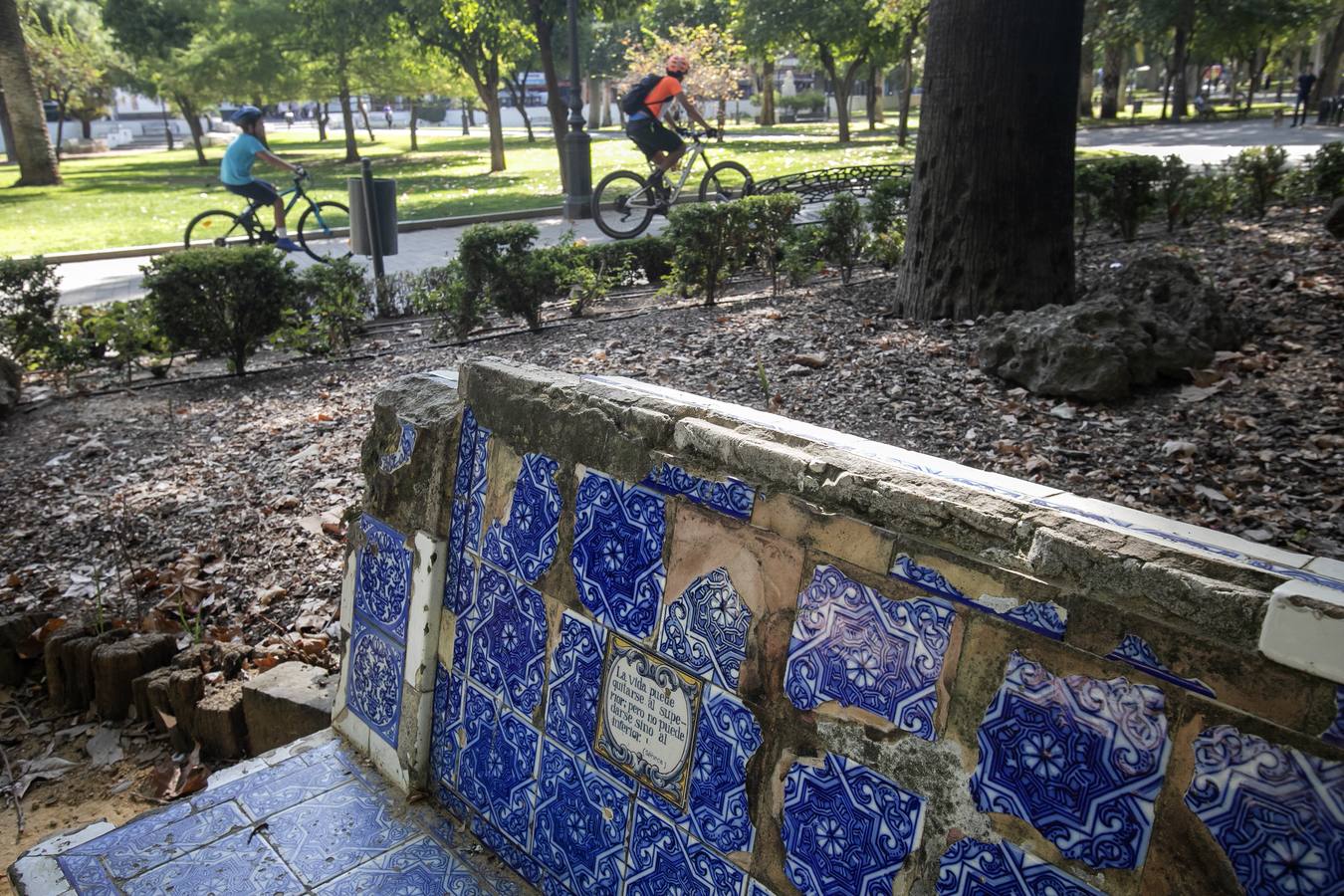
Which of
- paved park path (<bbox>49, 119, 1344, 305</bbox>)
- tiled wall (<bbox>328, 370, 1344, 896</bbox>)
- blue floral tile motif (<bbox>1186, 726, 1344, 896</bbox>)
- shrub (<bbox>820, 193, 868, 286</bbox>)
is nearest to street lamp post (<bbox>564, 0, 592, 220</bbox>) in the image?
paved park path (<bbox>49, 119, 1344, 305</bbox>)

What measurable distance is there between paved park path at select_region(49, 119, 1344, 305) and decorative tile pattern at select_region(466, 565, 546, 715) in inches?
386

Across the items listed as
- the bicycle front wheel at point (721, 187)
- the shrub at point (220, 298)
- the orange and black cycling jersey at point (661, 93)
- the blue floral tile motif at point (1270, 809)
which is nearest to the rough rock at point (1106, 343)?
the blue floral tile motif at point (1270, 809)

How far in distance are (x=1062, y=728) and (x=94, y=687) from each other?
4.07 metres

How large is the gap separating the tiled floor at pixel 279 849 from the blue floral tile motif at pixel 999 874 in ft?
4.14

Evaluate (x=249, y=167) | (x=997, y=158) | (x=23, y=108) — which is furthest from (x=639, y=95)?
(x=23, y=108)

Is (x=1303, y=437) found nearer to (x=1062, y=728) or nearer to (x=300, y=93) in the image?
(x=1062, y=728)

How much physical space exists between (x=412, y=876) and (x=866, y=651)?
1.46 meters

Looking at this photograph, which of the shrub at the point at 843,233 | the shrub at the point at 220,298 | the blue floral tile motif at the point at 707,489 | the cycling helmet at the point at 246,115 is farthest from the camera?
the cycling helmet at the point at 246,115

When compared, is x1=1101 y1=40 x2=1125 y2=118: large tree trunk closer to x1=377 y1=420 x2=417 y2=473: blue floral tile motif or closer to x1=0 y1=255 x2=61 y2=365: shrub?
x1=0 y1=255 x2=61 y2=365: shrub

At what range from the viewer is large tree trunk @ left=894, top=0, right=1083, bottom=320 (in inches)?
256

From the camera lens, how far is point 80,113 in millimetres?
45219

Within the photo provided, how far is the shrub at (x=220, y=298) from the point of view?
7.57 metres

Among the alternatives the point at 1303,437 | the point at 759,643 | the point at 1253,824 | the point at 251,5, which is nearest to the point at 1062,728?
the point at 1253,824

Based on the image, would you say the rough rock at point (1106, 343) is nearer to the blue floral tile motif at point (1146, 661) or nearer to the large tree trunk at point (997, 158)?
the large tree trunk at point (997, 158)
